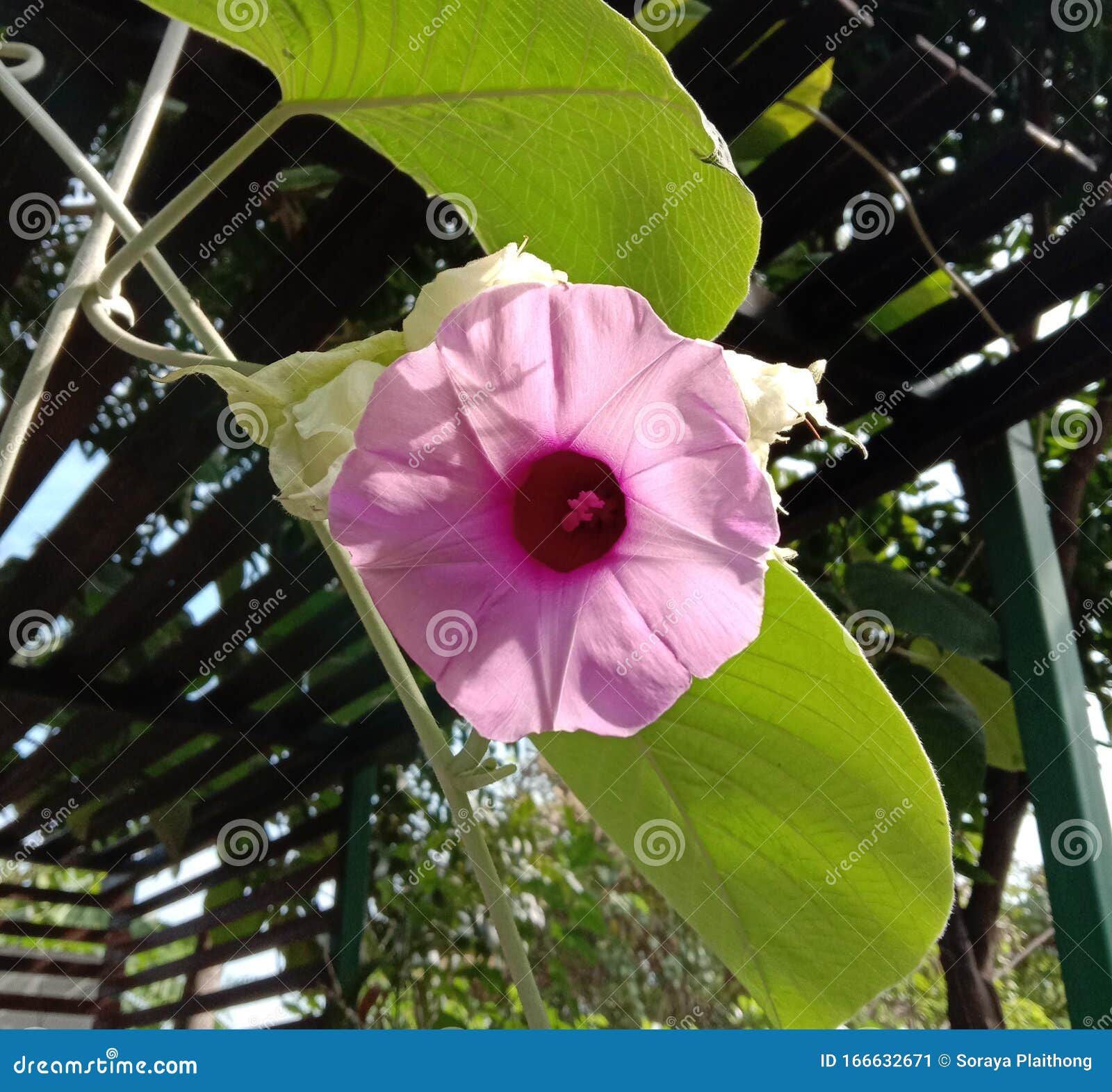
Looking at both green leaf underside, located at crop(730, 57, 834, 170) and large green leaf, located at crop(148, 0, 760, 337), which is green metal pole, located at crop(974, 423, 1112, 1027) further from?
large green leaf, located at crop(148, 0, 760, 337)

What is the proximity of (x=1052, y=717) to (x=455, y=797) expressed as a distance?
3.15 feet

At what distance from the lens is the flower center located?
28 centimetres

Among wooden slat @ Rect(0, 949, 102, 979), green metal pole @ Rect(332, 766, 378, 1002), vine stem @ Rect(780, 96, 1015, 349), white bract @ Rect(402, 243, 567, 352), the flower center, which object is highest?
vine stem @ Rect(780, 96, 1015, 349)

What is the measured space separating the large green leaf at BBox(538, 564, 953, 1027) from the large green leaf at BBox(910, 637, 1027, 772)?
0.90m

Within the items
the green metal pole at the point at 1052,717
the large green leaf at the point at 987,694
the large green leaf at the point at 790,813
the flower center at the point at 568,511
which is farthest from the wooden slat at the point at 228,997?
the flower center at the point at 568,511

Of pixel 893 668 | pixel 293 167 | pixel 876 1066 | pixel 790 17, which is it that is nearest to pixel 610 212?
pixel 876 1066

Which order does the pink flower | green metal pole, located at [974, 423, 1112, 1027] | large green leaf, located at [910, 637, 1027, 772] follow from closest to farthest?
the pink flower < green metal pole, located at [974, 423, 1112, 1027] < large green leaf, located at [910, 637, 1027, 772]

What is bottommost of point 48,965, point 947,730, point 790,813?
point 48,965

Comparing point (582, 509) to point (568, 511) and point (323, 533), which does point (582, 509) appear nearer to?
point (568, 511)

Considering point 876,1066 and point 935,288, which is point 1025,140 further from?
point 876,1066

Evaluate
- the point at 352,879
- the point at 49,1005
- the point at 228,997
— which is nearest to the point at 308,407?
the point at 352,879

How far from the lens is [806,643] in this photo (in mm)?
411

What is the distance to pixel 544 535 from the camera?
0.28 metres

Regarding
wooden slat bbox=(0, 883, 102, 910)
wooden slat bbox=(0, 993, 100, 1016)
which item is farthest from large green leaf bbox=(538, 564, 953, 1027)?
wooden slat bbox=(0, 993, 100, 1016)
